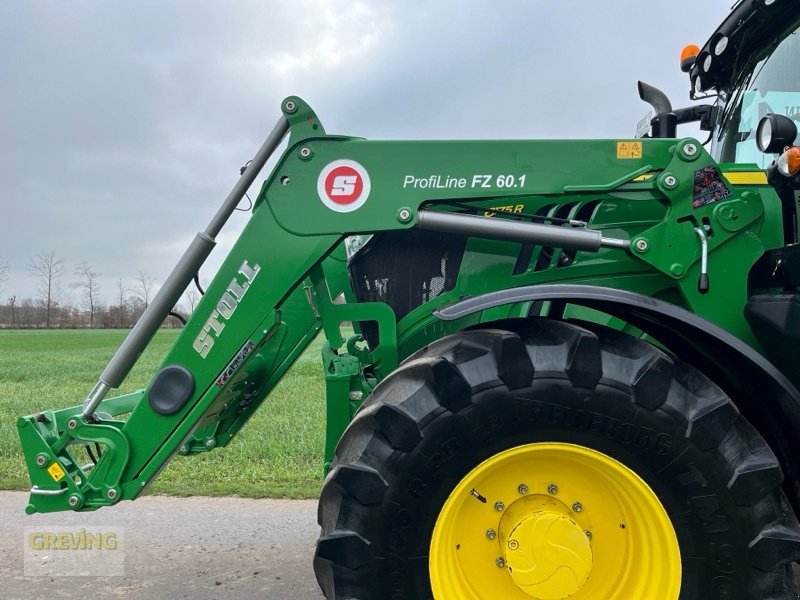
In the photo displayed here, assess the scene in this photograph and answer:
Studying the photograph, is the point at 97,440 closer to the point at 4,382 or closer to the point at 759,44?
the point at 759,44

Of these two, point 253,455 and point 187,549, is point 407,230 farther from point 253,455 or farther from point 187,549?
point 253,455

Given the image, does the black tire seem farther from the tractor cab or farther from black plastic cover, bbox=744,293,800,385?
the tractor cab

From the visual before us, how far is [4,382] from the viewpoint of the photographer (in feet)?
41.2

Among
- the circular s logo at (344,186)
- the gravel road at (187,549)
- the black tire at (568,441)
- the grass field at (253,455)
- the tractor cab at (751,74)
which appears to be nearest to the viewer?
the black tire at (568,441)

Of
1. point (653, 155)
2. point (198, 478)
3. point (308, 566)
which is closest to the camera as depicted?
point (653, 155)

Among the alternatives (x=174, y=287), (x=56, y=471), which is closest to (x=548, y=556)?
(x=174, y=287)

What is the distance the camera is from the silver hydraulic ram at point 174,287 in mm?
2699

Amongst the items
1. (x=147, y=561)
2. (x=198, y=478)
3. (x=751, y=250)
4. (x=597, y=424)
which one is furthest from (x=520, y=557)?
(x=198, y=478)

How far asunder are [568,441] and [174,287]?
1761mm

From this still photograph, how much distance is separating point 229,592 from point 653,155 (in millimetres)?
2773

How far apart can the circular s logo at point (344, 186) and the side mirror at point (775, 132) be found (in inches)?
59.2

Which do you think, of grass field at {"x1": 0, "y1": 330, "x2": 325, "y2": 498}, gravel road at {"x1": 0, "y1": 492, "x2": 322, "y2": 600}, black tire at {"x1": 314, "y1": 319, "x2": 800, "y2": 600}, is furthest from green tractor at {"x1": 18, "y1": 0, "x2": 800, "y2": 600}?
grass field at {"x1": 0, "y1": 330, "x2": 325, "y2": 498}

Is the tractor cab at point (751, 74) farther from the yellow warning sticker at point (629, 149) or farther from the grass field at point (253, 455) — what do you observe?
the grass field at point (253, 455)

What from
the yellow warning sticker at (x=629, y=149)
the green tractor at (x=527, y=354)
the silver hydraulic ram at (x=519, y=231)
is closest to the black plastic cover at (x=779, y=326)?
the green tractor at (x=527, y=354)
